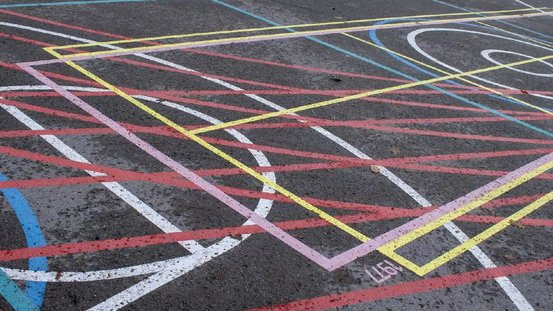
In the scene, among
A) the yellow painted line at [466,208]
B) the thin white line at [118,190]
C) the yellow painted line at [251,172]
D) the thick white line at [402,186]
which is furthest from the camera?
the yellow painted line at [466,208]

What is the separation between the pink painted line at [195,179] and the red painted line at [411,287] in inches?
14.9

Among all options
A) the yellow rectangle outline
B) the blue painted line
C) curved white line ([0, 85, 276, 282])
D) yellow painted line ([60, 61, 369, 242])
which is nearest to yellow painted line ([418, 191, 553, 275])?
the yellow rectangle outline

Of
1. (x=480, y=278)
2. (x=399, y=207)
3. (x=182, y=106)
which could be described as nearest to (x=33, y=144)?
(x=182, y=106)

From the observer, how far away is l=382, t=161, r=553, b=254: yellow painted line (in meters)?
4.81

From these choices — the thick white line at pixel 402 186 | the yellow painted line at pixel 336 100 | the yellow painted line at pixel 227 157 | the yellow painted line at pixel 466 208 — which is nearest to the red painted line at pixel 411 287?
the thick white line at pixel 402 186

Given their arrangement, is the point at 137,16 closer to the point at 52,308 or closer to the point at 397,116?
the point at 397,116

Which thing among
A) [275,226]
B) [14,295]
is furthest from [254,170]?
[14,295]

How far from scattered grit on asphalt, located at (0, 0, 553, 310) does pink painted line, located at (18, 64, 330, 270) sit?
2 centimetres

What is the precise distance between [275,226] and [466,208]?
84.4 inches

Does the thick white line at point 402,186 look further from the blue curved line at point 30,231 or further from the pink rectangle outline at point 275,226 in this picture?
the blue curved line at point 30,231

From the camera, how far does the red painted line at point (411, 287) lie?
391 centimetres

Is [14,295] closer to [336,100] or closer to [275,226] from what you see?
[275,226]

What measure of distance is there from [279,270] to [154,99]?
3.19m

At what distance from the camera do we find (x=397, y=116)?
7.25m
